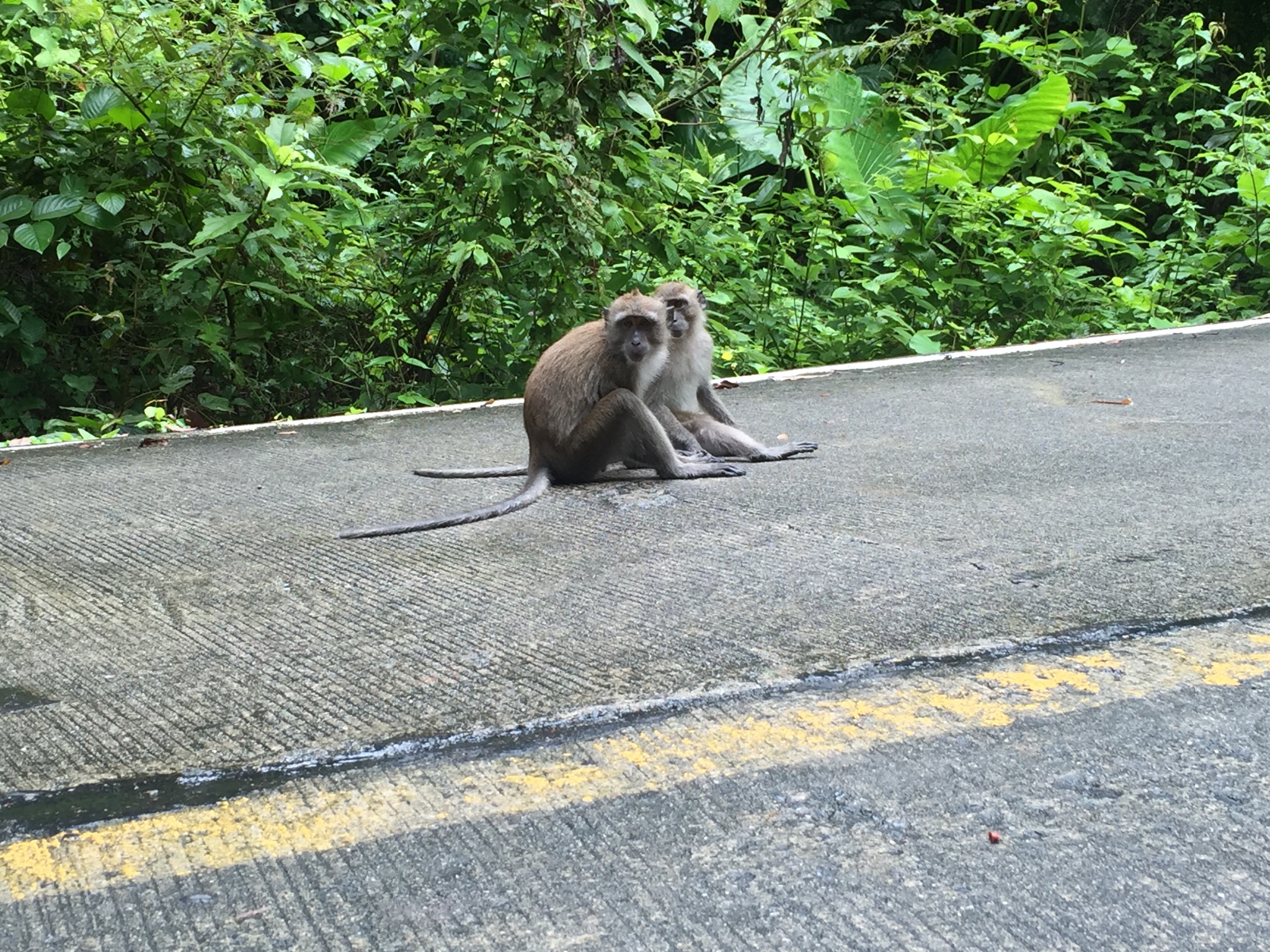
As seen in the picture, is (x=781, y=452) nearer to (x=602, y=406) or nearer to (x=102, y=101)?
(x=602, y=406)

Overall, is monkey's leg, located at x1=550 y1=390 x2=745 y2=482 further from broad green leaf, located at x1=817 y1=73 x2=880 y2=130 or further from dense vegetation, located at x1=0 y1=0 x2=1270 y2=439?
broad green leaf, located at x1=817 y1=73 x2=880 y2=130

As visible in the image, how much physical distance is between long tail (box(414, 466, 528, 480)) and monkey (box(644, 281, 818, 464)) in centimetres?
71

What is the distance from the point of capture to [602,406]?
5.36 metres

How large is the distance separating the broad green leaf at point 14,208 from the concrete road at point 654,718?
10.6 ft

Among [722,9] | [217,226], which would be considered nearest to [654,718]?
[217,226]

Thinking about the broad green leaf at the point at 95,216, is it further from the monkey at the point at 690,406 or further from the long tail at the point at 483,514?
the long tail at the point at 483,514

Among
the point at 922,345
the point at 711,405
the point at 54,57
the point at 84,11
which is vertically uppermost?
the point at 84,11

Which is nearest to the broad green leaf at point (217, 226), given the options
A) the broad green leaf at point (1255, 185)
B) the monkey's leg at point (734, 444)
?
the monkey's leg at point (734, 444)

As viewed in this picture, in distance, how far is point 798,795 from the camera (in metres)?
2.20

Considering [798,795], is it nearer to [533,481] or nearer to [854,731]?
[854,731]

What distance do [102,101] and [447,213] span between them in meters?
2.15

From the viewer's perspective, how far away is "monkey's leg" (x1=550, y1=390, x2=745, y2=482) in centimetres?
529

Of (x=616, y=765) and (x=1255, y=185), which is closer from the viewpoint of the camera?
(x=616, y=765)

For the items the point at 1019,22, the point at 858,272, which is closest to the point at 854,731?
the point at 858,272
